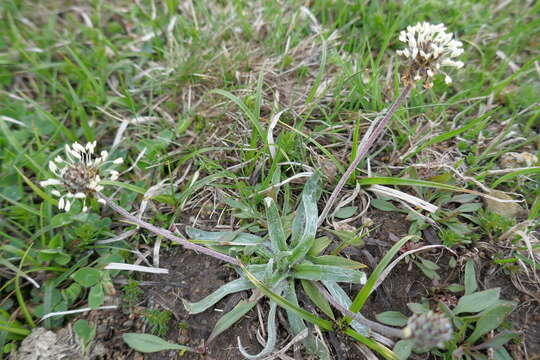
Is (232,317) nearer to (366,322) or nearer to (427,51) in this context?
(366,322)

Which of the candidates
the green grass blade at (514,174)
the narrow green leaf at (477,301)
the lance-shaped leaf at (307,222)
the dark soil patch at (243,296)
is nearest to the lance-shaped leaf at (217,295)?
the dark soil patch at (243,296)

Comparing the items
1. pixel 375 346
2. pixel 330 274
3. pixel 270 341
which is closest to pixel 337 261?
pixel 330 274

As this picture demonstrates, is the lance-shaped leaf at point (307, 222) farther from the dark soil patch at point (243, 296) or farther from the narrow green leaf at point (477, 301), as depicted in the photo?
the narrow green leaf at point (477, 301)

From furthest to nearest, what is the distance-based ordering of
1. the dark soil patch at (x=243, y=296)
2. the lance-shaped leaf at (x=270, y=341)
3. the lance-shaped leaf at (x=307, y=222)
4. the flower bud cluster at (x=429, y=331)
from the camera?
the lance-shaped leaf at (x=307, y=222) → the dark soil patch at (x=243, y=296) → the lance-shaped leaf at (x=270, y=341) → the flower bud cluster at (x=429, y=331)

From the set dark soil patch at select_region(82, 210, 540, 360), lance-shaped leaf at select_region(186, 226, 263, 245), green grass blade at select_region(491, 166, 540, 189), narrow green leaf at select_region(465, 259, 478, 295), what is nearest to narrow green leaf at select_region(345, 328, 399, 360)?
dark soil patch at select_region(82, 210, 540, 360)

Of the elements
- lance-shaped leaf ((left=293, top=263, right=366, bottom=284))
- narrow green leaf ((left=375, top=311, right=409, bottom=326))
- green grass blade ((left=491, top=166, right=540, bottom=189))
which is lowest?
narrow green leaf ((left=375, top=311, right=409, bottom=326))

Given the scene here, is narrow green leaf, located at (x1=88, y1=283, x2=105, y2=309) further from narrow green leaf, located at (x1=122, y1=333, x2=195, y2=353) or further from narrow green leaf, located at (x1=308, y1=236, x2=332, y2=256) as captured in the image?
narrow green leaf, located at (x1=308, y1=236, x2=332, y2=256)
